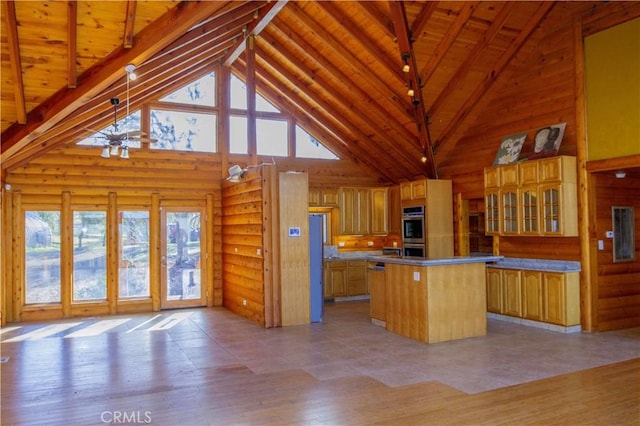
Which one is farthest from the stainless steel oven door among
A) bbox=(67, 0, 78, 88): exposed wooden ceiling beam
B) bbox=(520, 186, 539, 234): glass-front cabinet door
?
bbox=(67, 0, 78, 88): exposed wooden ceiling beam

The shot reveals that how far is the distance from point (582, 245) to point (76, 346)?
7299 mm

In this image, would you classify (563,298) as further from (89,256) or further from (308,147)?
(89,256)

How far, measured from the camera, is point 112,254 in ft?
29.3

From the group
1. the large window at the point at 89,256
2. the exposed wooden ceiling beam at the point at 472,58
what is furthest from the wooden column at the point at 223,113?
the exposed wooden ceiling beam at the point at 472,58

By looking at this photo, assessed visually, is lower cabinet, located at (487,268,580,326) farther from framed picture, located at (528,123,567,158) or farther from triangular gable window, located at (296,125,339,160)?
triangular gable window, located at (296,125,339,160)

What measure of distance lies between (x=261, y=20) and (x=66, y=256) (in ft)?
18.1

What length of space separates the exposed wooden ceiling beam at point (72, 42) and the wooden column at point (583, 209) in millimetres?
6552

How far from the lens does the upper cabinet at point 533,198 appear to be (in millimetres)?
6789

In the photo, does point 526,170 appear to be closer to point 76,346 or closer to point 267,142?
point 267,142

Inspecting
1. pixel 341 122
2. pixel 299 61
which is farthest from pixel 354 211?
pixel 299 61

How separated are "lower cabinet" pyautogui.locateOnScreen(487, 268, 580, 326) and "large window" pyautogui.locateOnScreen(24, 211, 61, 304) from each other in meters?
7.77

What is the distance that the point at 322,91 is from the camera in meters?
9.28

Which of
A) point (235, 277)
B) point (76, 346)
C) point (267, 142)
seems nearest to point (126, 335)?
point (76, 346)

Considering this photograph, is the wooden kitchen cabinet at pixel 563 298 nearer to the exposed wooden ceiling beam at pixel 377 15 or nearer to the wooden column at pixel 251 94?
the exposed wooden ceiling beam at pixel 377 15
